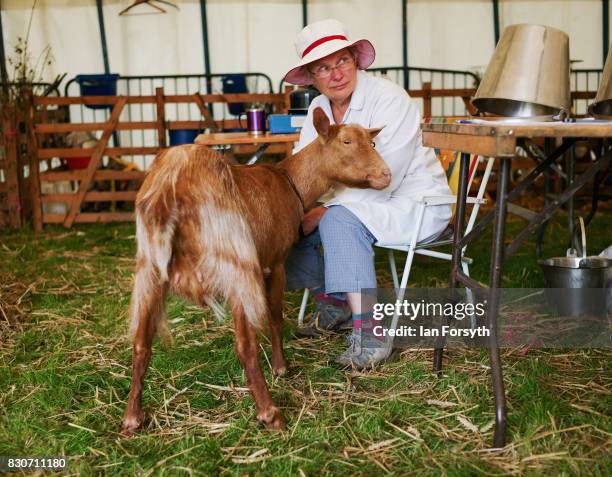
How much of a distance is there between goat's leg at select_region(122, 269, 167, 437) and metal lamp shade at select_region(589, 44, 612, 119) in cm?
176

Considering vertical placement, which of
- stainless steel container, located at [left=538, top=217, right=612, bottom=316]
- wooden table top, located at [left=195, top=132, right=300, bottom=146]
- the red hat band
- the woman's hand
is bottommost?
stainless steel container, located at [left=538, top=217, right=612, bottom=316]

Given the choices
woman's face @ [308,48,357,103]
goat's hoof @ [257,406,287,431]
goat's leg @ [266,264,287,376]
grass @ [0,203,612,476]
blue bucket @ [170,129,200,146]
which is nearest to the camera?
grass @ [0,203,612,476]

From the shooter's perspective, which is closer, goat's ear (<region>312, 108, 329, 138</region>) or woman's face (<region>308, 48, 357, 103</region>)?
goat's ear (<region>312, 108, 329, 138</region>)

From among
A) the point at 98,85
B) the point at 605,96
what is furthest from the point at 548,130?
the point at 98,85

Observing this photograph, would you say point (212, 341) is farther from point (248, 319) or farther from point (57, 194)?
point (57, 194)

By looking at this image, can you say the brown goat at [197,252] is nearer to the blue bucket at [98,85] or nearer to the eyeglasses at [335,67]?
the eyeglasses at [335,67]

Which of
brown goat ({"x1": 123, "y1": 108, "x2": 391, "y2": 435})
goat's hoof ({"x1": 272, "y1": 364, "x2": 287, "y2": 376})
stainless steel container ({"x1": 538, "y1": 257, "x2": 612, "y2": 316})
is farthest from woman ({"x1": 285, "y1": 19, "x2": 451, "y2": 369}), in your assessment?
stainless steel container ({"x1": 538, "y1": 257, "x2": 612, "y2": 316})

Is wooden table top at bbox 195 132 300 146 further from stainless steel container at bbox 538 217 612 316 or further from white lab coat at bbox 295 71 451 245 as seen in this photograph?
stainless steel container at bbox 538 217 612 316

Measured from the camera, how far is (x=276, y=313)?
3141mm

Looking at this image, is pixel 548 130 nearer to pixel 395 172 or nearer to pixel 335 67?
pixel 395 172

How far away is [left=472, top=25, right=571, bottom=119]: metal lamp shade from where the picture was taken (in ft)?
8.07

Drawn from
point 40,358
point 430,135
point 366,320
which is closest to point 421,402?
point 366,320

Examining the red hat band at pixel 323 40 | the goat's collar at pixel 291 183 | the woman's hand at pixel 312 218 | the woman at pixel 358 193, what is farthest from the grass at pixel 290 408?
the red hat band at pixel 323 40

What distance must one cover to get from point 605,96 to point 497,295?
33.1 inches
